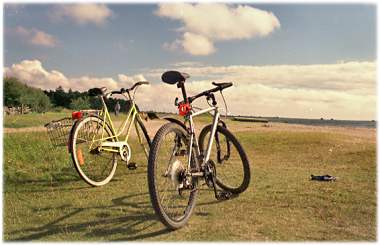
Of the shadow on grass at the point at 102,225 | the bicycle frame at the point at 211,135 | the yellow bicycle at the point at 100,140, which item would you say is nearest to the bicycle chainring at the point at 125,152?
the yellow bicycle at the point at 100,140

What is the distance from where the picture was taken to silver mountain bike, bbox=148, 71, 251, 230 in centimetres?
402

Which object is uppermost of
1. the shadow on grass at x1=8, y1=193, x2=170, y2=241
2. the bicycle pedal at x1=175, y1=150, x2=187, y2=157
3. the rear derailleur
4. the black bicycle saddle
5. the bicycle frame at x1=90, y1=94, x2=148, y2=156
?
the black bicycle saddle

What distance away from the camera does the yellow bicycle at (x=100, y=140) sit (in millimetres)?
6297

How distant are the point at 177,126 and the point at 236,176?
2.44 meters

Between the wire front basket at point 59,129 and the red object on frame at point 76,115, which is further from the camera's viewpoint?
the wire front basket at point 59,129

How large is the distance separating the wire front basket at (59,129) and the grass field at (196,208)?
2.09ft

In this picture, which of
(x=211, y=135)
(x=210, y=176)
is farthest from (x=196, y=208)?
(x=211, y=135)

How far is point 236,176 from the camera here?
6637mm

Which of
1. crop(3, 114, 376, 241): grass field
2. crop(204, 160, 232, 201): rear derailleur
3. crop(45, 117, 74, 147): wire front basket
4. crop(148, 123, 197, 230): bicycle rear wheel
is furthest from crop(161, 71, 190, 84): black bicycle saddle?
crop(45, 117, 74, 147): wire front basket

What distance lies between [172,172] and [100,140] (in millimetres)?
2444

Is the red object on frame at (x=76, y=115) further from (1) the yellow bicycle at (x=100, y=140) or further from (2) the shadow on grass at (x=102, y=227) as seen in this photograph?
(2) the shadow on grass at (x=102, y=227)

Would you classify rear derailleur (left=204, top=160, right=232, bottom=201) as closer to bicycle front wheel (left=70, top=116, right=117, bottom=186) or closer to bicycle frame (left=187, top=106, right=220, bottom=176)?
bicycle frame (left=187, top=106, right=220, bottom=176)

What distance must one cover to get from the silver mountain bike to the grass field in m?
0.21

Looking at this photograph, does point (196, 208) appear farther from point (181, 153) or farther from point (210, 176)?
point (181, 153)
